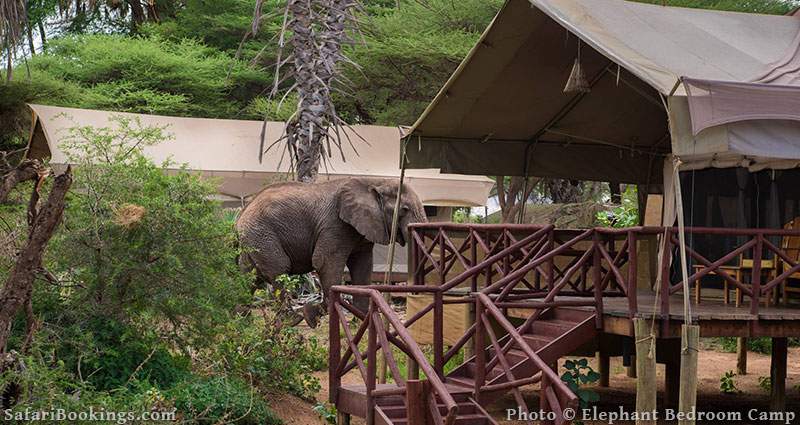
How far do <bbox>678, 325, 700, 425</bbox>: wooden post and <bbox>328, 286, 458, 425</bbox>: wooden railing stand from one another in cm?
165

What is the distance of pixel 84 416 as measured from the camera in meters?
7.45

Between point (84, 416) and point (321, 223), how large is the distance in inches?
272

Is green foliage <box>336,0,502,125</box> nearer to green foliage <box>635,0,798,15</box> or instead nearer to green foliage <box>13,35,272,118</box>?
green foliage <box>13,35,272,118</box>

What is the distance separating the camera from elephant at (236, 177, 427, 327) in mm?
13883

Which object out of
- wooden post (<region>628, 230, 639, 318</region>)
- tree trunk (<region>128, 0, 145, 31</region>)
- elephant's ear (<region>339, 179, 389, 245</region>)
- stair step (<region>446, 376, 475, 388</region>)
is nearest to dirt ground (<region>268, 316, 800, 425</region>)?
stair step (<region>446, 376, 475, 388</region>)

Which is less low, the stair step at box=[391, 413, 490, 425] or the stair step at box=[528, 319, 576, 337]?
the stair step at box=[528, 319, 576, 337]

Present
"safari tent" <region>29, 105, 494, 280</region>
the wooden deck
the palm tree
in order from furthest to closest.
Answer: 1. "safari tent" <region>29, 105, 494, 280</region>
2. the palm tree
3. the wooden deck

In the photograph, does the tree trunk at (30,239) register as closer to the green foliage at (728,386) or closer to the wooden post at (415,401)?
the wooden post at (415,401)

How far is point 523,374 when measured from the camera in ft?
28.6

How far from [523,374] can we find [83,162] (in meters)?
4.02

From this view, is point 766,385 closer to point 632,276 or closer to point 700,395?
point 700,395

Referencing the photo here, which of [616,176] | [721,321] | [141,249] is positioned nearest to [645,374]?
[721,321]

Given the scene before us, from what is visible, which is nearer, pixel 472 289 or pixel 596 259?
pixel 596 259

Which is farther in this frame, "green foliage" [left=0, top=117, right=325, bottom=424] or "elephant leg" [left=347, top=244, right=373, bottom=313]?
"elephant leg" [left=347, top=244, right=373, bottom=313]
